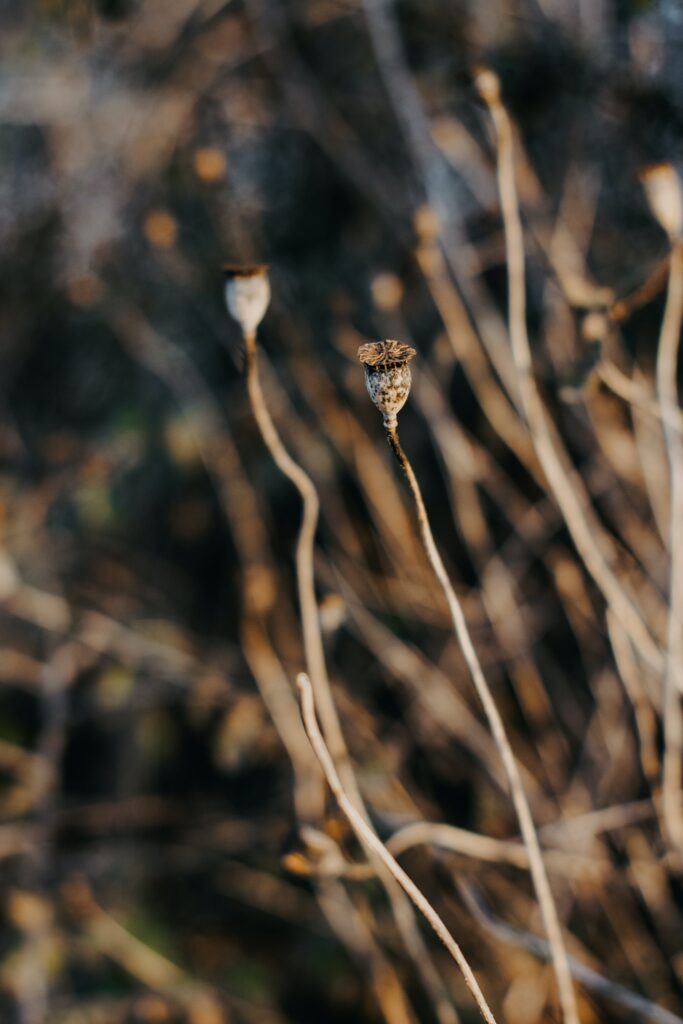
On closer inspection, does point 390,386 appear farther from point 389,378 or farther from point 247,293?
point 247,293

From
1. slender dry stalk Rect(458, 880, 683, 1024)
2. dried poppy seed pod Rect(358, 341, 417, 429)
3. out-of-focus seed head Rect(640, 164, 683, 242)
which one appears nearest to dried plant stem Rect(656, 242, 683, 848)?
out-of-focus seed head Rect(640, 164, 683, 242)

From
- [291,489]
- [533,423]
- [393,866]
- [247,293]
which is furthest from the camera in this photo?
[291,489]

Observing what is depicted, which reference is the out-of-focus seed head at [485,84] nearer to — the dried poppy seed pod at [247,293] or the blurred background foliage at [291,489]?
the blurred background foliage at [291,489]

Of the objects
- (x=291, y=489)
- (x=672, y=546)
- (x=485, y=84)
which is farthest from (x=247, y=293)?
(x=291, y=489)

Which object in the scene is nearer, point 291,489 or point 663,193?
point 663,193

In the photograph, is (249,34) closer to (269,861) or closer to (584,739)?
(584,739)

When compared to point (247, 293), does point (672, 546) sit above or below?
below

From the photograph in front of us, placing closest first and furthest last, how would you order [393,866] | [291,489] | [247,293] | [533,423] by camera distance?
[393,866]
[247,293]
[533,423]
[291,489]
